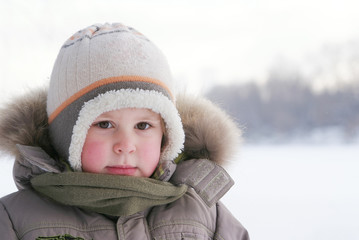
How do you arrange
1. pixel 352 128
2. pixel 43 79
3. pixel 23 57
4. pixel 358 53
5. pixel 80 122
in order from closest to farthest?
pixel 80 122 → pixel 43 79 → pixel 23 57 → pixel 352 128 → pixel 358 53

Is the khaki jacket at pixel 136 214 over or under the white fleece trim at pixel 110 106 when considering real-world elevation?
under

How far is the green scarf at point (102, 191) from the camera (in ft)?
2.66

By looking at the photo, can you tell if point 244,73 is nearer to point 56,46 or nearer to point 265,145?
point 265,145

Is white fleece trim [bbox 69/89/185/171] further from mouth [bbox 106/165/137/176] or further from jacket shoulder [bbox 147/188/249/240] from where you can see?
jacket shoulder [bbox 147/188/249/240]

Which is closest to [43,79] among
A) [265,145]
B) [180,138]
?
[180,138]

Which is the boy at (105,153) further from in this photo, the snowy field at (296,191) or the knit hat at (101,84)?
the snowy field at (296,191)

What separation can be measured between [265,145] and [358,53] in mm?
802

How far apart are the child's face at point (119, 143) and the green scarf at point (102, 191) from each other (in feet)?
0.12

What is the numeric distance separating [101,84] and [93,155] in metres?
0.16

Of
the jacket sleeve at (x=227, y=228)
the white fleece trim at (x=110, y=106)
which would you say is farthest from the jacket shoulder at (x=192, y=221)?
the white fleece trim at (x=110, y=106)

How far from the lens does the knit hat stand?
2.68ft

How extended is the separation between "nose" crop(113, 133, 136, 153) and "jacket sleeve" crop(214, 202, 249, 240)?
33 cm

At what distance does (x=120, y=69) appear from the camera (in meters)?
0.83

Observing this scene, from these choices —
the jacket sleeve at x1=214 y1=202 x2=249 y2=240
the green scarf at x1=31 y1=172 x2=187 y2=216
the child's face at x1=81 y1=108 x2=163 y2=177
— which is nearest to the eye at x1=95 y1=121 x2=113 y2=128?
the child's face at x1=81 y1=108 x2=163 y2=177
